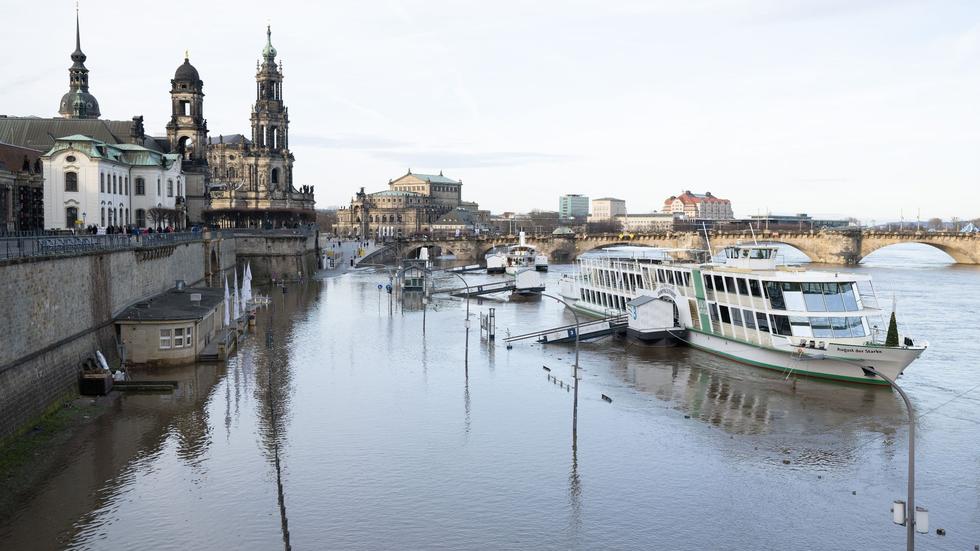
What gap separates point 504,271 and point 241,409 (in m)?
91.4

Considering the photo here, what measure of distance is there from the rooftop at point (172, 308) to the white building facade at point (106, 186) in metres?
22.6

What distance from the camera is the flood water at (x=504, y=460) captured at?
24250 millimetres

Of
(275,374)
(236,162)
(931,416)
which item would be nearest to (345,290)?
(275,374)

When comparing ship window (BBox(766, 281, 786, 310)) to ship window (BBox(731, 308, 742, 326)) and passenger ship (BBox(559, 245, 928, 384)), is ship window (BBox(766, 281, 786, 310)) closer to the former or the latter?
passenger ship (BBox(559, 245, 928, 384))

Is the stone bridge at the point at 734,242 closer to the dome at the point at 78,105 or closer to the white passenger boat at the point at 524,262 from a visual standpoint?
the white passenger boat at the point at 524,262

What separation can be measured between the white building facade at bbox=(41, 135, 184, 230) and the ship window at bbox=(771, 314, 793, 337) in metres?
51.8

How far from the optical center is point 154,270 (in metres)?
56.7

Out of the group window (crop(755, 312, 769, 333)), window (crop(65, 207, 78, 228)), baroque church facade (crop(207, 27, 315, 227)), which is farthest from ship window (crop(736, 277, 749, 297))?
baroque church facade (crop(207, 27, 315, 227))

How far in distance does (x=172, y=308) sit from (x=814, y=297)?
1318 inches

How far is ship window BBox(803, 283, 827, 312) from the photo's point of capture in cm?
4622

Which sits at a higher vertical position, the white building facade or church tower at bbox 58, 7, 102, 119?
church tower at bbox 58, 7, 102, 119

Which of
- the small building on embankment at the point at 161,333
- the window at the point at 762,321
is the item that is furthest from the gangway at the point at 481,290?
the small building on embankment at the point at 161,333

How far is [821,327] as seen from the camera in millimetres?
45625

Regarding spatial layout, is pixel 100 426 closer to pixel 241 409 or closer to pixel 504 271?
pixel 241 409
